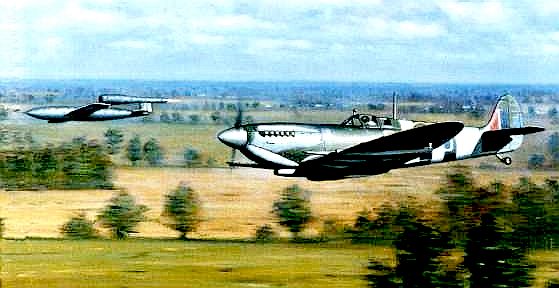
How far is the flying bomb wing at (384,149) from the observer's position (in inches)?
481

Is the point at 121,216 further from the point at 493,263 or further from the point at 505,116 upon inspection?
the point at 505,116

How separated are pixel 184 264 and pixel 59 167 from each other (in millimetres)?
6622

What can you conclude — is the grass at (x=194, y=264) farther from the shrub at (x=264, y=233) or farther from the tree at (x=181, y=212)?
the tree at (x=181, y=212)

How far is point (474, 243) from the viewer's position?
1673 cm

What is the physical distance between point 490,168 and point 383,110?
8.96 meters

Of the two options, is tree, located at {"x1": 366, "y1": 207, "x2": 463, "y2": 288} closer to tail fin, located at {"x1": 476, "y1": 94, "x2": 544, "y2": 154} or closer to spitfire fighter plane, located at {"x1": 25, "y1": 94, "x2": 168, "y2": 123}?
tail fin, located at {"x1": 476, "y1": 94, "x2": 544, "y2": 154}

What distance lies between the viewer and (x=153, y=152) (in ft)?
85.9

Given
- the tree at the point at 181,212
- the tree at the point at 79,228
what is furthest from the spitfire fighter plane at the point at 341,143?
the tree at the point at 181,212

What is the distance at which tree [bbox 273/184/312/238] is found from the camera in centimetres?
2802

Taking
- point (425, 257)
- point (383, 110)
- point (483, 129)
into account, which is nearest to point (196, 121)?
point (383, 110)

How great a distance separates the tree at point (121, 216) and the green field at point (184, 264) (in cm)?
166

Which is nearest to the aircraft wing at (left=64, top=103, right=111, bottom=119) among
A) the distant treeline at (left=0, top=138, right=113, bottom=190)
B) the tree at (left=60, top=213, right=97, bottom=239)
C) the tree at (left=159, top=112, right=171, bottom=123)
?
the tree at (left=159, top=112, right=171, bottom=123)

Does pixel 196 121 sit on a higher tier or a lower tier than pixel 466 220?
higher

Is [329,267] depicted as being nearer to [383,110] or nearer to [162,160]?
[383,110]
